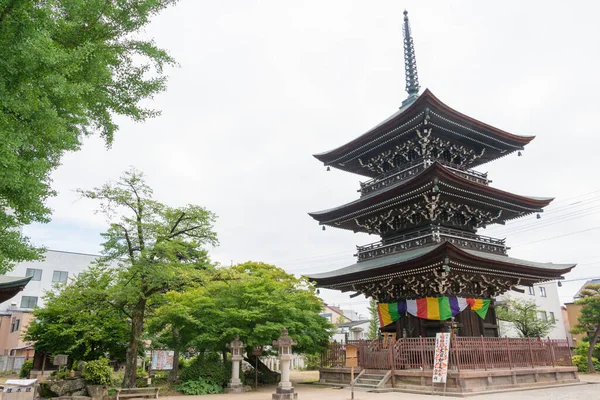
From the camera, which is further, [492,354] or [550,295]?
[550,295]

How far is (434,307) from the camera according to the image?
18781 mm

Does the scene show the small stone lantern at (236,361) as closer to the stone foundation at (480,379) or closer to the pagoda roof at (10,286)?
the stone foundation at (480,379)

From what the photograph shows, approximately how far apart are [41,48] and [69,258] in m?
50.5

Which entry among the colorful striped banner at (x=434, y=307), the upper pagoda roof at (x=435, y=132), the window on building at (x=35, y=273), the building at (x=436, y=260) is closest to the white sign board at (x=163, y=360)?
the building at (x=436, y=260)

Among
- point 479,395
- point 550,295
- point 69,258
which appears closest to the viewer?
point 479,395

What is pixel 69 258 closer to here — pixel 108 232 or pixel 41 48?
pixel 108 232

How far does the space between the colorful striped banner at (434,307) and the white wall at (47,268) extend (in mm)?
39945

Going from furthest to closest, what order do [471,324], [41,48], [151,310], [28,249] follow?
[151,310], [471,324], [28,249], [41,48]

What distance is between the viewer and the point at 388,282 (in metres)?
20.6

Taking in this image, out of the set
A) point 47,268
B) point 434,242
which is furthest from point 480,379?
point 47,268

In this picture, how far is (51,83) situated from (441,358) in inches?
608

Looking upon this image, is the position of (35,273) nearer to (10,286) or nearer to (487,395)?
(10,286)

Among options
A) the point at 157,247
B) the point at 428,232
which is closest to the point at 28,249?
the point at 157,247

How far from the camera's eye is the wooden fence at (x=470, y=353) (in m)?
16.7
